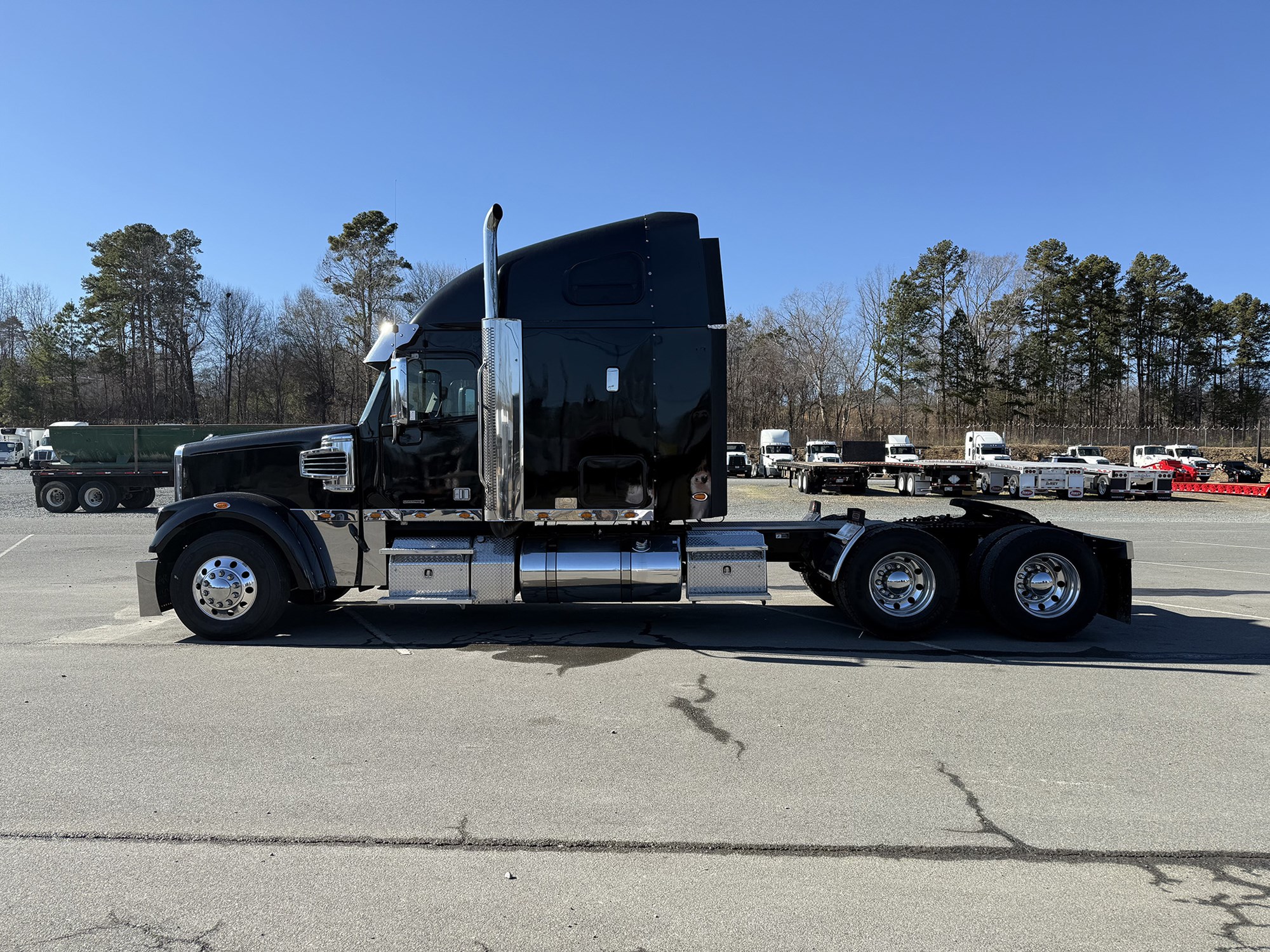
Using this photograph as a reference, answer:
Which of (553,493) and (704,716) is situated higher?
(553,493)

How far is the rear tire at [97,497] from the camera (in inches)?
1004

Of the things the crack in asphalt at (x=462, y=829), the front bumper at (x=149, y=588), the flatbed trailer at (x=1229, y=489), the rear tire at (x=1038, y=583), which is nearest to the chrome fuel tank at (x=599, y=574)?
the rear tire at (x=1038, y=583)

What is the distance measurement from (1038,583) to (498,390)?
17.1 feet

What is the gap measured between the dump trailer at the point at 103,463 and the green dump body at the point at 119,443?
0.02m

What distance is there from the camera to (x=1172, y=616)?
8.93m

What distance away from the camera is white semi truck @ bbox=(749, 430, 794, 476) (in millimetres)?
46469

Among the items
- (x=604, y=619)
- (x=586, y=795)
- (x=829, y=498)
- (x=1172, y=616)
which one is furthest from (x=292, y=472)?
(x=829, y=498)

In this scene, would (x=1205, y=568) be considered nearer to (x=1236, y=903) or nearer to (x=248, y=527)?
(x=1236, y=903)

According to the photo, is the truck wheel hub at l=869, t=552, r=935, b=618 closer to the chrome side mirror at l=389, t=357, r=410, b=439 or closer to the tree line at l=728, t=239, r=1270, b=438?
the chrome side mirror at l=389, t=357, r=410, b=439

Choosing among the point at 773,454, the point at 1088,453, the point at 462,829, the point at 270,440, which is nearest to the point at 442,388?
the point at 270,440

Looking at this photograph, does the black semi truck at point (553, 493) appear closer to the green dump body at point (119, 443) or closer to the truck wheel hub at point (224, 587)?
the truck wheel hub at point (224, 587)

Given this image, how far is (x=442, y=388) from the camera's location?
778cm

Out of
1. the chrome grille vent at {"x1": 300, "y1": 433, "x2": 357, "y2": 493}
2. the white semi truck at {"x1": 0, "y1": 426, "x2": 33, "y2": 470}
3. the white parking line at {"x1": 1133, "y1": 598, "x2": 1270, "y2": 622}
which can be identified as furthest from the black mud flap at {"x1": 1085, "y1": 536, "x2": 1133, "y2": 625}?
the white semi truck at {"x1": 0, "y1": 426, "x2": 33, "y2": 470}

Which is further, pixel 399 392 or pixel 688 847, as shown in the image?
pixel 399 392
